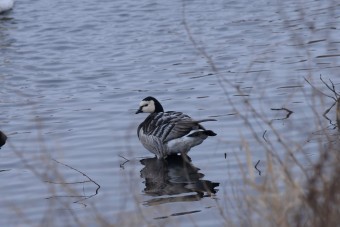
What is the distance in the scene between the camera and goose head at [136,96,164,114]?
11914 mm

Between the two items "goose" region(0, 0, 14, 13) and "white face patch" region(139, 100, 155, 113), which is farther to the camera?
"goose" region(0, 0, 14, 13)

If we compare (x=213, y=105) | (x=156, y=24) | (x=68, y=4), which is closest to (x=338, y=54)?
(x=213, y=105)

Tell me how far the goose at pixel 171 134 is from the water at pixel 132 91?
173mm

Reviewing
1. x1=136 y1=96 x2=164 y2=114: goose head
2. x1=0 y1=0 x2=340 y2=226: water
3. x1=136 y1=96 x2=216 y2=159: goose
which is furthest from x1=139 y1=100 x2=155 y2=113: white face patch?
x1=0 y1=0 x2=340 y2=226: water

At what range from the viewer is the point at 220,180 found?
9.84 metres

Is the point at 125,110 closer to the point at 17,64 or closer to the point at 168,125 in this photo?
the point at 168,125

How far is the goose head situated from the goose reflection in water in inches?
28.3

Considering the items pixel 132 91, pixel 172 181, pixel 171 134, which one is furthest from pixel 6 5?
pixel 172 181

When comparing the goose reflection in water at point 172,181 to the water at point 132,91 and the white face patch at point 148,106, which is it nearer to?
the water at point 132,91

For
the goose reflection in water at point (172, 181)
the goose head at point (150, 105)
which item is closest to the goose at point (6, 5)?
the goose head at point (150, 105)

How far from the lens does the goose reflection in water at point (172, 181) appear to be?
9.50 m

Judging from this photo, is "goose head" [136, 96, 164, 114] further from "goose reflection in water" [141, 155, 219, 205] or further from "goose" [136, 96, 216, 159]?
"goose reflection in water" [141, 155, 219, 205]

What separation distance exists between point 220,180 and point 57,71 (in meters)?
7.42

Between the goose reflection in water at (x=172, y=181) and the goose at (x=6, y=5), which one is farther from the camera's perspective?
the goose at (x=6, y=5)
